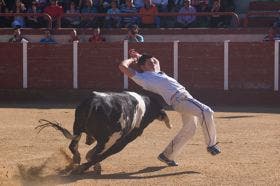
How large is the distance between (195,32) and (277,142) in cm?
792

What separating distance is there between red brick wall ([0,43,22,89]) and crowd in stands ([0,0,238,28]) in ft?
3.85

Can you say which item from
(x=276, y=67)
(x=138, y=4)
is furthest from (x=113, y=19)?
(x=276, y=67)

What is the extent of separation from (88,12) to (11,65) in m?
2.57

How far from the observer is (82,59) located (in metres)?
17.1

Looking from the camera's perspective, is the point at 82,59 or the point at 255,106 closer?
the point at 255,106

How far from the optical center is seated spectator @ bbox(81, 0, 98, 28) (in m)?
18.5

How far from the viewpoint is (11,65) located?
17406mm

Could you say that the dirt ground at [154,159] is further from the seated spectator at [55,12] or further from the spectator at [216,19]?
the seated spectator at [55,12]

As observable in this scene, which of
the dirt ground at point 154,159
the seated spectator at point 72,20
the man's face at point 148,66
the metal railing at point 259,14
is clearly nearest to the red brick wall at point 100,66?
the seated spectator at point 72,20

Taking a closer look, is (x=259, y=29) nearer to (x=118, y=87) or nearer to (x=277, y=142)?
(x=118, y=87)

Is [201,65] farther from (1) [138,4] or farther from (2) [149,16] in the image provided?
(1) [138,4]

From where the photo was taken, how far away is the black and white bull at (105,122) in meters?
6.80

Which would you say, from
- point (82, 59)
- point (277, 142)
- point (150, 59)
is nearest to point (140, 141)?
point (277, 142)

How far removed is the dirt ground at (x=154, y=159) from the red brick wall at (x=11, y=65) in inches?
192
